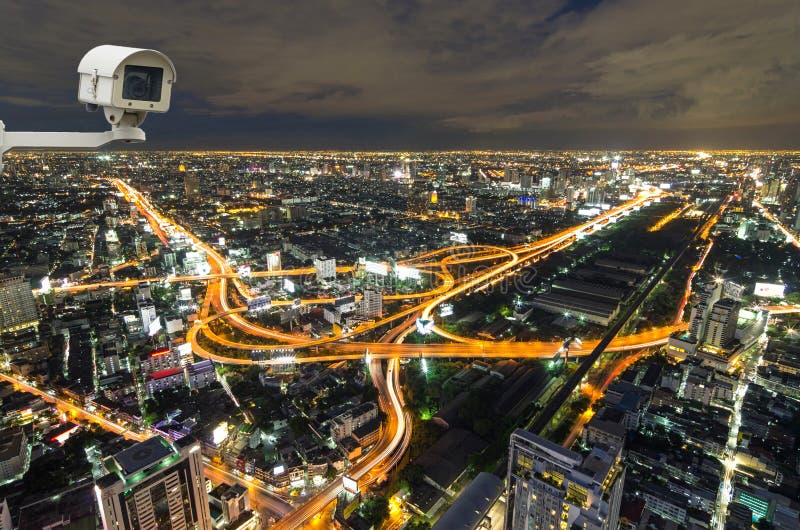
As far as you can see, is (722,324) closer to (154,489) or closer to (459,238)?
(459,238)

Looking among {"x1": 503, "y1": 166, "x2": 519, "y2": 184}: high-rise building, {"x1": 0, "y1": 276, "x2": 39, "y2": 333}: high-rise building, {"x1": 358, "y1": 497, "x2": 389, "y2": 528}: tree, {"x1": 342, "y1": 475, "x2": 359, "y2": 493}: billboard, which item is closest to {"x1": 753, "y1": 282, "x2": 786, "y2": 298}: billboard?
{"x1": 358, "y1": 497, "x2": 389, "y2": 528}: tree

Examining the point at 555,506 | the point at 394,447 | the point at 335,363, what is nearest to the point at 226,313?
the point at 335,363

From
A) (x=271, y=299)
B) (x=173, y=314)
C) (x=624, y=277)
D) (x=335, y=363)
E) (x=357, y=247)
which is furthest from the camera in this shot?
(x=357, y=247)

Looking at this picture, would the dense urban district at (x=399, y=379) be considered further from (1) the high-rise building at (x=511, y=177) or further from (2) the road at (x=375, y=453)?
(1) the high-rise building at (x=511, y=177)

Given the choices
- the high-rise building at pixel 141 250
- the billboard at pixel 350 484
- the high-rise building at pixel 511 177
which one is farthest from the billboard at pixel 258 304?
the high-rise building at pixel 511 177

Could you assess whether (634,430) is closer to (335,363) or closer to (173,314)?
(335,363)

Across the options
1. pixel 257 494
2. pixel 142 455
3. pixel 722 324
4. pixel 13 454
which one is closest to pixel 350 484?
pixel 257 494
